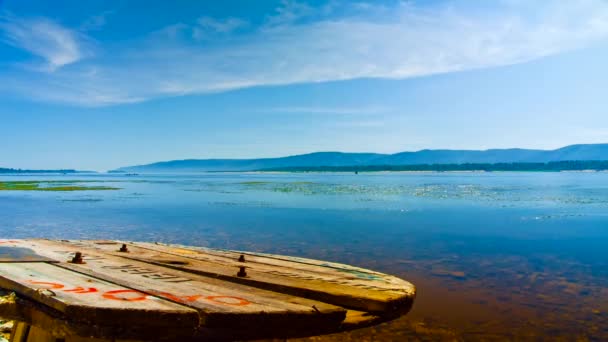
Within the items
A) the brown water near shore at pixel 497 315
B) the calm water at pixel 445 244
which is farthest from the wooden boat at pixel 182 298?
the calm water at pixel 445 244

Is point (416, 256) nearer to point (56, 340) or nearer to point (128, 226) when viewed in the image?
point (56, 340)

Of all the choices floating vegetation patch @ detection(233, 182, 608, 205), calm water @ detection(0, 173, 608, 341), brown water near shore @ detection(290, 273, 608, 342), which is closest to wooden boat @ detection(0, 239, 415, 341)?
brown water near shore @ detection(290, 273, 608, 342)

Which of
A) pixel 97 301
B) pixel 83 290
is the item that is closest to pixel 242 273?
pixel 83 290

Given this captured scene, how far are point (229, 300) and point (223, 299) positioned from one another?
49 mm

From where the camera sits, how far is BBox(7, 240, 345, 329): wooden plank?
300 centimetres

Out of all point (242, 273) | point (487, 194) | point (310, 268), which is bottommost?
point (487, 194)

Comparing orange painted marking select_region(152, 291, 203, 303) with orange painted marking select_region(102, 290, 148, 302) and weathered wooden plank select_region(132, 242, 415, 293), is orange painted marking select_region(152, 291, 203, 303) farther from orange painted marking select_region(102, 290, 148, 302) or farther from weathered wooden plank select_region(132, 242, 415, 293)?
weathered wooden plank select_region(132, 242, 415, 293)

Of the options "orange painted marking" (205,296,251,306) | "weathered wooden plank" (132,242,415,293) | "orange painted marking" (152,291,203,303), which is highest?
"orange painted marking" (152,291,203,303)

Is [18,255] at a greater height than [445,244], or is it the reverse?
[18,255]

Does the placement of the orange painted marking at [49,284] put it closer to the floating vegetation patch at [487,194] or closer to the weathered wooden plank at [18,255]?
the weathered wooden plank at [18,255]

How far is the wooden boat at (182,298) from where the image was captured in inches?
111

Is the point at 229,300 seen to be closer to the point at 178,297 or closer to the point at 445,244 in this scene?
the point at 178,297

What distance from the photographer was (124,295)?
3139 mm

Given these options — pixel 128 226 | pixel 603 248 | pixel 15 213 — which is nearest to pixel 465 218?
pixel 603 248
